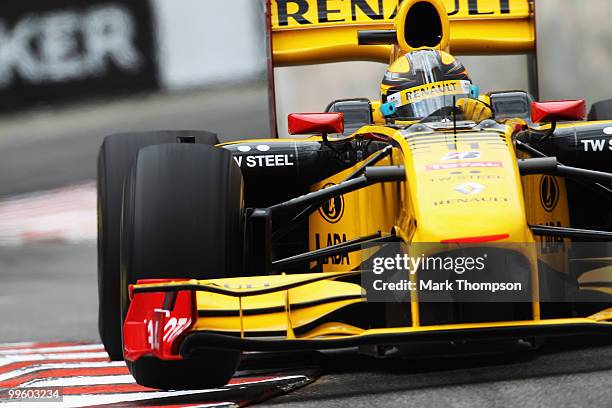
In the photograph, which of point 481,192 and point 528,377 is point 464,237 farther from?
point 528,377

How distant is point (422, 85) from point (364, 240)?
1.30 metres

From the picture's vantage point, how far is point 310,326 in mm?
4551

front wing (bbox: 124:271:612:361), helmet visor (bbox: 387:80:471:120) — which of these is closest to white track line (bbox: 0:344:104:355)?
helmet visor (bbox: 387:80:471:120)

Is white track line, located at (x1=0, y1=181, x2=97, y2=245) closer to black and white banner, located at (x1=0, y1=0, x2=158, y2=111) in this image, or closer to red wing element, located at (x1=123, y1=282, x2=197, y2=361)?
black and white banner, located at (x1=0, y1=0, x2=158, y2=111)

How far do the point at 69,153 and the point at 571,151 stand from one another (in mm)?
9803

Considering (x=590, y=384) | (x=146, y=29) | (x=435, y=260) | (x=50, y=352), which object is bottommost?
(x=50, y=352)

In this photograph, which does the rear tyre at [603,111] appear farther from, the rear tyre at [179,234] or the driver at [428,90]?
the rear tyre at [179,234]

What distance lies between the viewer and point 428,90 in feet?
20.1

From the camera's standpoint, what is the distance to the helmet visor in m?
6.02

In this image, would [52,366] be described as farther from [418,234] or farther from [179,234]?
[418,234]

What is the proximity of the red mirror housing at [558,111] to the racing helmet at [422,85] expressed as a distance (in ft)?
2.58

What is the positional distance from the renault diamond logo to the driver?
124 cm

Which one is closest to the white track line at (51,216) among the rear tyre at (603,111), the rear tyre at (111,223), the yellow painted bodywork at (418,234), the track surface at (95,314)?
the track surface at (95,314)

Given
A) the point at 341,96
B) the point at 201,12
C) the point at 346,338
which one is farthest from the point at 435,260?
the point at 201,12
